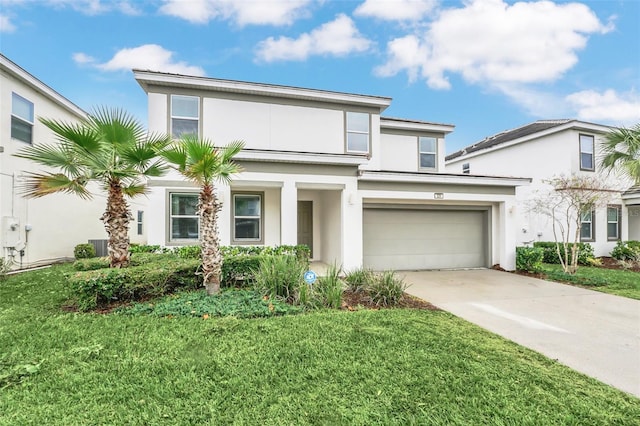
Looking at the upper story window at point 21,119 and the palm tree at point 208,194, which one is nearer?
the palm tree at point 208,194

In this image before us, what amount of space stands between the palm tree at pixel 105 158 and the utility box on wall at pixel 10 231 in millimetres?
5248

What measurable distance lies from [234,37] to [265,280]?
11.1m

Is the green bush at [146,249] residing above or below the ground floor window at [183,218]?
below

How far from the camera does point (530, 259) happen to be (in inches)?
420

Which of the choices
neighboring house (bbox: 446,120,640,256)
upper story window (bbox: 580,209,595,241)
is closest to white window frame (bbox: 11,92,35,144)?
neighboring house (bbox: 446,120,640,256)

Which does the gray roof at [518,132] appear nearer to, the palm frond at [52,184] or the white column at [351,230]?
the white column at [351,230]

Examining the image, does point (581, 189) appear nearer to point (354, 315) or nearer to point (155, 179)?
point (354, 315)

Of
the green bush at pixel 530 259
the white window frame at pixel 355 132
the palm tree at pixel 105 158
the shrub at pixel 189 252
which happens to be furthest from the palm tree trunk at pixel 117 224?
the green bush at pixel 530 259

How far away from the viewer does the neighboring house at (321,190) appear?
9070 millimetres

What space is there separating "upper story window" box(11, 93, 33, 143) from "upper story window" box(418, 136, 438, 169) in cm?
1511

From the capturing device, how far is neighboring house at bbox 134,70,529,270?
29.8 ft

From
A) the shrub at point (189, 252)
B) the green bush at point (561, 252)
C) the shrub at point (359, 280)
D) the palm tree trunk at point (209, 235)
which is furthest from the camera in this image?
the green bush at point (561, 252)

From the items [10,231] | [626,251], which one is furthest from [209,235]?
[626,251]

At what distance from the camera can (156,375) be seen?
3355mm
